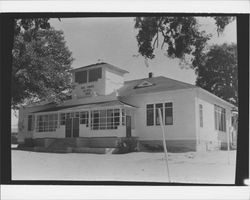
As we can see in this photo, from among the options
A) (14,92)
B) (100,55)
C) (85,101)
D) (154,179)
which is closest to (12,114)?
(14,92)

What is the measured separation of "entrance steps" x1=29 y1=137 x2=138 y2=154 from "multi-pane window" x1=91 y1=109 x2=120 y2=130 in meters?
0.33

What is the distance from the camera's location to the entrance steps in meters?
8.11

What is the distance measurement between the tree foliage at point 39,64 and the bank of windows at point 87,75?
0.22 meters

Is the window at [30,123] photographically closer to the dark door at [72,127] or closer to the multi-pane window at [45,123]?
the multi-pane window at [45,123]

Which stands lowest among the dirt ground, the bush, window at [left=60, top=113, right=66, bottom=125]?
the dirt ground

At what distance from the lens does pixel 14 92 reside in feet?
27.1

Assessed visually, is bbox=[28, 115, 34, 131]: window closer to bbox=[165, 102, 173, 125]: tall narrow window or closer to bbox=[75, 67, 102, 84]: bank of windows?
bbox=[75, 67, 102, 84]: bank of windows

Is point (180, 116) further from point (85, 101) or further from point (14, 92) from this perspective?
point (14, 92)

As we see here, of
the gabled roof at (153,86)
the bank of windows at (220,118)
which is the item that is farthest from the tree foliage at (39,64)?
the bank of windows at (220,118)

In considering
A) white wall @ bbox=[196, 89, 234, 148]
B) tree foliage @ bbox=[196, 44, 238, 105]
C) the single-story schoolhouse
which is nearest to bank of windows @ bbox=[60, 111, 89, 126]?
the single-story schoolhouse

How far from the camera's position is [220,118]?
26.6 feet

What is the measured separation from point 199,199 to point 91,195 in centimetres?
191

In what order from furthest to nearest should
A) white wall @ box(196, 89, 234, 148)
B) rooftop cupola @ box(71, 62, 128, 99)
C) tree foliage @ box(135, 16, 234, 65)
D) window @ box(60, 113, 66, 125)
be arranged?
window @ box(60, 113, 66, 125) < rooftop cupola @ box(71, 62, 128, 99) < white wall @ box(196, 89, 234, 148) < tree foliage @ box(135, 16, 234, 65)

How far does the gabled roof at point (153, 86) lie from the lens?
8.22 metres
